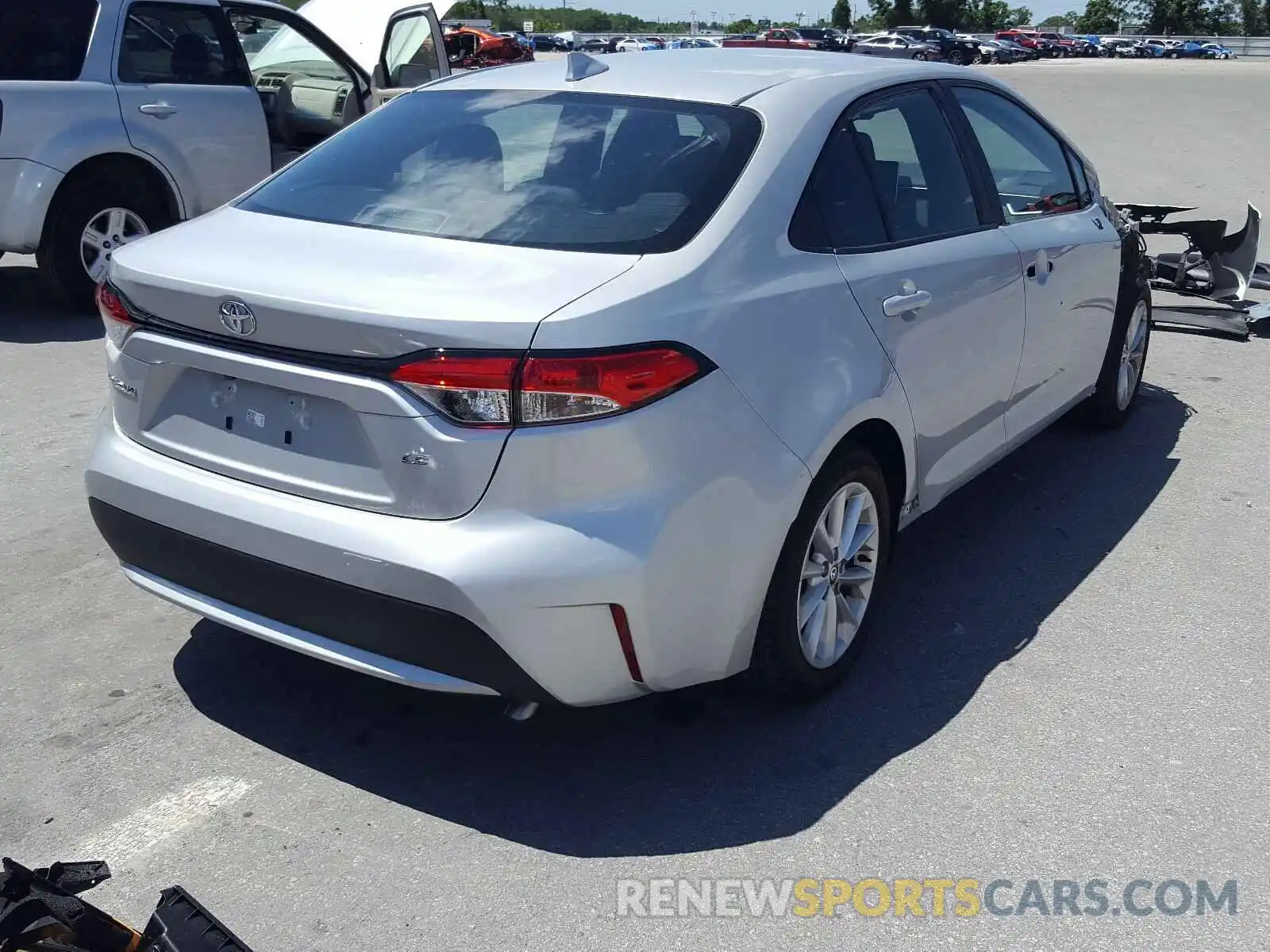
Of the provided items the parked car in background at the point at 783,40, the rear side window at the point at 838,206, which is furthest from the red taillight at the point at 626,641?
the parked car in background at the point at 783,40

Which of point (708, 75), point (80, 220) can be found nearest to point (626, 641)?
point (708, 75)

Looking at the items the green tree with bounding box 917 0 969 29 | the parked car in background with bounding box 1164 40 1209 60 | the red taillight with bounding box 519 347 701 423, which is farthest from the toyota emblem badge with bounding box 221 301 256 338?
the green tree with bounding box 917 0 969 29

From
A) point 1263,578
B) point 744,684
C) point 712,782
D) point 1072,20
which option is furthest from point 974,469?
point 1072,20

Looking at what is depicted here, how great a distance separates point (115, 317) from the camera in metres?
3.33

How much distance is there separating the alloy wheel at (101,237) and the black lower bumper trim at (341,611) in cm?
509

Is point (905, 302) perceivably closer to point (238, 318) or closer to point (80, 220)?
point (238, 318)

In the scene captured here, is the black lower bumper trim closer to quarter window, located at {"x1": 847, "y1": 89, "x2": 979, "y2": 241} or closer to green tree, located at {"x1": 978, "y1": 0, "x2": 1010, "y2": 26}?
quarter window, located at {"x1": 847, "y1": 89, "x2": 979, "y2": 241}

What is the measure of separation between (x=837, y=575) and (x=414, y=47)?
704cm

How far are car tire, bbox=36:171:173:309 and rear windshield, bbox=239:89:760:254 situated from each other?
424 cm

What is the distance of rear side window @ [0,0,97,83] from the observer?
23.9 feet

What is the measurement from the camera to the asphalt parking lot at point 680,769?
2.82 meters

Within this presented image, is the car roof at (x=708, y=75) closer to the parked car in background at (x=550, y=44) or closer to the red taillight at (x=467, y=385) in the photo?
the red taillight at (x=467, y=385)

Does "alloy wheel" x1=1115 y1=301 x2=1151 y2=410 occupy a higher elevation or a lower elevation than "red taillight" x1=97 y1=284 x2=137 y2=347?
lower

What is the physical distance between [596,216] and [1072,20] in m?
137
